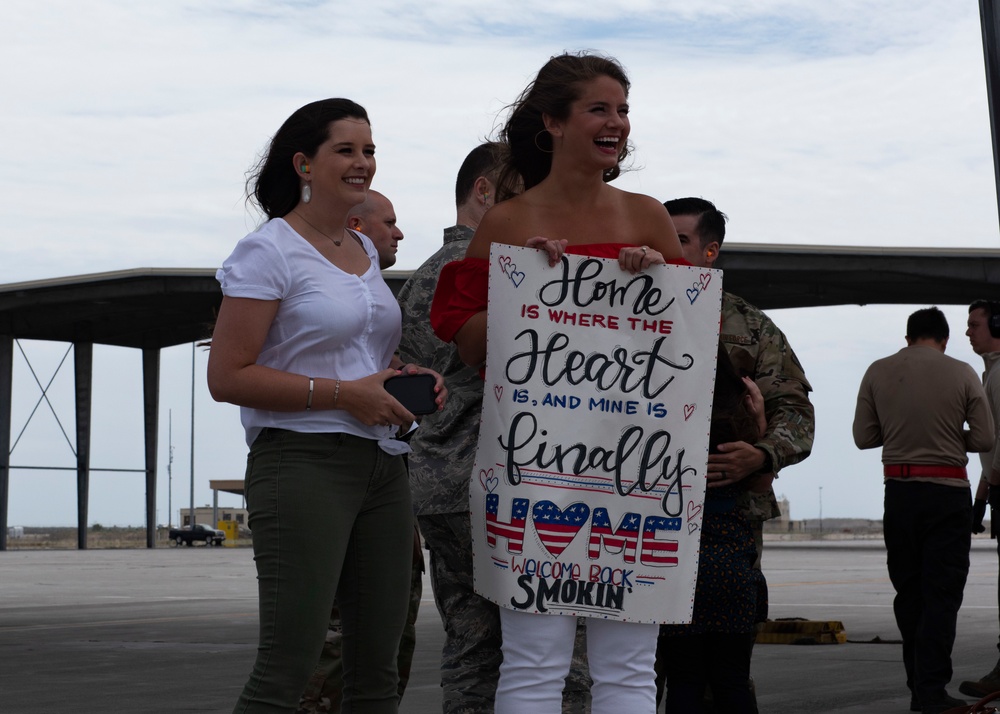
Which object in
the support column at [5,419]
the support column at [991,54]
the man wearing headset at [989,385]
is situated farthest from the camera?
the support column at [5,419]

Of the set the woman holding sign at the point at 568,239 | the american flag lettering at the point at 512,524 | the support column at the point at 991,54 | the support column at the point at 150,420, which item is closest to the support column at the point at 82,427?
the support column at the point at 150,420

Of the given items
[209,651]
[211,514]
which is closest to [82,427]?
[209,651]

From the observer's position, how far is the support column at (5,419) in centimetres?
3803

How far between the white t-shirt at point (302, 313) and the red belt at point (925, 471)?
398cm

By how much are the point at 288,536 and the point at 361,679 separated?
1.44 feet

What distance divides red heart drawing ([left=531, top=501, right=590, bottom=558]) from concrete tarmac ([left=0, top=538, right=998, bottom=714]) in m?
3.56

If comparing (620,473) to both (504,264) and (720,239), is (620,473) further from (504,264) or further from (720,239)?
(720,239)

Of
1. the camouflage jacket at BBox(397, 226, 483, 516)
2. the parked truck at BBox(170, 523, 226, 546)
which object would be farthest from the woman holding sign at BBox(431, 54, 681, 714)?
the parked truck at BBox(170, 523, 226, 546)

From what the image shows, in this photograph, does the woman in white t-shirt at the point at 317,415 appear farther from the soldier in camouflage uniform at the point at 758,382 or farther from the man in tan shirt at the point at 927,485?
the man in tan shirt at the point at 927,485

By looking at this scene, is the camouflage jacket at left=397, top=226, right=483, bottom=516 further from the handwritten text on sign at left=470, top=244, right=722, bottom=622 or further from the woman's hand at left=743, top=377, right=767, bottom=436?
the woman's hand at left=743, top=377, right=767, bottom=436

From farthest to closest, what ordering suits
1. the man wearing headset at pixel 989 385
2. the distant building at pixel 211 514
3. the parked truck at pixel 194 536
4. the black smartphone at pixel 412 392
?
the distant building at pixel 211 514 → the parked truck at pixel 194 536 → the man wearing headset at pixel 989 385 → the black smartphone at pixel 412 392

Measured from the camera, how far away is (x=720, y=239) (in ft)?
14.2

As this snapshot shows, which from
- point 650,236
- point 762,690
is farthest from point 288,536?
point 762,690

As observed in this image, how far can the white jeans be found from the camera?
10.0 ft
